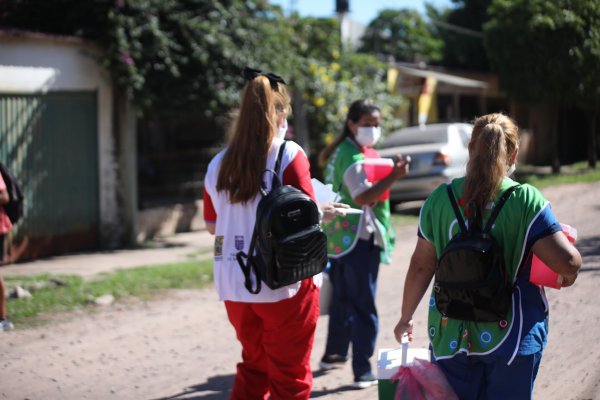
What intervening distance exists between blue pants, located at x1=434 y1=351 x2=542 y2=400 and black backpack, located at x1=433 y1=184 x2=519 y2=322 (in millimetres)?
186

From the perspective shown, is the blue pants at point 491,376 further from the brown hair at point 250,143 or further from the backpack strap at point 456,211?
the brown hair at point 250,143

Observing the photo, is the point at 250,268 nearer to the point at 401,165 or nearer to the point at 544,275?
the point at 544,275

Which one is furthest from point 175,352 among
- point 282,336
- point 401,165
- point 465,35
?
point 465,35

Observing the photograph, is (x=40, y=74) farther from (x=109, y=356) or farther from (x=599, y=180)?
(x=599, y=180)

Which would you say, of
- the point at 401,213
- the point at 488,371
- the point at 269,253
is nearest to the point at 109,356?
the point at 269,253

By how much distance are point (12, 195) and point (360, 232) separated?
10.7 feet

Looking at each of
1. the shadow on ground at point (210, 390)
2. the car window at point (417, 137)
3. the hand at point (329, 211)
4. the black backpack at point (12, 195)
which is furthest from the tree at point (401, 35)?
the hand at point (329, 211)

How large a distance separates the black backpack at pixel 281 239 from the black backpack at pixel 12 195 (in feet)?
12.7

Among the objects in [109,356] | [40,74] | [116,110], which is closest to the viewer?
[109,356]

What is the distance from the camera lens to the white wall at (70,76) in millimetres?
10406

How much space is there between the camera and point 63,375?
6160 millimetres

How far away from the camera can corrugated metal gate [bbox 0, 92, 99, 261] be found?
1045 centimetres

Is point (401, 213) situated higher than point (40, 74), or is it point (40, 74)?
point (40, 74)

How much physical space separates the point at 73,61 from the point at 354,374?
286 inches
